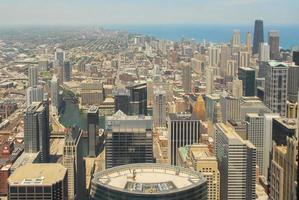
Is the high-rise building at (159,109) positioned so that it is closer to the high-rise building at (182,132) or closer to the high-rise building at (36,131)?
the high-rise building at (182,132)

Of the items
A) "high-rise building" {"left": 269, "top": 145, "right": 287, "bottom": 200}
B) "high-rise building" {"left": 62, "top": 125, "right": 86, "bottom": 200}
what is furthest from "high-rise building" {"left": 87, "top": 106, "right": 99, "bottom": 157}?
"high-rise building" {"left": 269, "top": 145, "right": 287, "bottom": 200}

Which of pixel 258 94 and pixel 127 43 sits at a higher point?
pixel 127 43

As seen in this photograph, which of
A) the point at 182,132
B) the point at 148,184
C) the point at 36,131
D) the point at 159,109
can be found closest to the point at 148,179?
the point at 148,184

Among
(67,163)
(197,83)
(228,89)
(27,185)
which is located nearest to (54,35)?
(67,163)

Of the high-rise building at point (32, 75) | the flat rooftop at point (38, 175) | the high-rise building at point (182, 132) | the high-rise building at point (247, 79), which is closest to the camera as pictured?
the flat rooftop at point (38, 175)

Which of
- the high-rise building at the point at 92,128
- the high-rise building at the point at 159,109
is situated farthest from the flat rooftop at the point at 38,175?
the high-rise building at the point at 159,109

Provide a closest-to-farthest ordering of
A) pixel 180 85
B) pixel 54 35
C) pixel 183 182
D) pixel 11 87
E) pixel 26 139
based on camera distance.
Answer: pixel 183 182
pixel 26 139
pixel 54 35
pixel 11 87
pixel 180 85

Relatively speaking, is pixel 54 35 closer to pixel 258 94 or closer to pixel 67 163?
pixel 67 163
